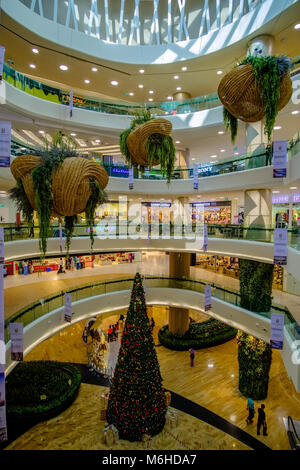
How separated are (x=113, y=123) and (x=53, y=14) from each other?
563 centimetres

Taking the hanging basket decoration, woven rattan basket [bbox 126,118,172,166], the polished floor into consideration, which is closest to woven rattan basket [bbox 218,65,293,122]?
the hanging basket decoration

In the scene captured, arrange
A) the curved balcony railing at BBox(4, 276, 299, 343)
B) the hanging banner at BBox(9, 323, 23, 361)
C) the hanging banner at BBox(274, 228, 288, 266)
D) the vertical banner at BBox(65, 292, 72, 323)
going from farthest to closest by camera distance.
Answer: the vertical banner at BBox(65, 292, 72, 323) < the curved balcony railing at BBox(4, 276, 299, 343) < the hanging banner at BBox(274, 228, 288, 266) < the hanging banner at BBox(9, 323, 23, 361)

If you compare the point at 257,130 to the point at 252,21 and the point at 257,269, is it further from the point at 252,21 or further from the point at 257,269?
the point at 257,269

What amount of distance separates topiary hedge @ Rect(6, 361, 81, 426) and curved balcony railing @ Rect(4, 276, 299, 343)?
253 centimetres

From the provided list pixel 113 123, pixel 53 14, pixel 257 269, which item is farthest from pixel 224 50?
pixel 257 269

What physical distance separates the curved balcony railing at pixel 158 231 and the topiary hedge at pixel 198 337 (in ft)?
18.7

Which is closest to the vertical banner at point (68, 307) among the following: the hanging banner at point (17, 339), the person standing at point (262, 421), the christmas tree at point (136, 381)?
the hanging banner at point (17, 339)

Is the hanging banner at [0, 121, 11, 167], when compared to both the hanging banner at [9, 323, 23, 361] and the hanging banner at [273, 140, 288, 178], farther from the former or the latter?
the hanging banner at [273, 140, 288, 178]

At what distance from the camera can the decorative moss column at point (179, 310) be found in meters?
14.9

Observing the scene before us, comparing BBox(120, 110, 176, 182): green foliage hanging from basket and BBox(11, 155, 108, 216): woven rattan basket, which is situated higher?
BBox(120, 110, 176, 182): green foliage hanging from basket

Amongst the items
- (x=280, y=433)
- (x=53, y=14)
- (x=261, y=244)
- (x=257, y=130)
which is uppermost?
(x=53, y=14)

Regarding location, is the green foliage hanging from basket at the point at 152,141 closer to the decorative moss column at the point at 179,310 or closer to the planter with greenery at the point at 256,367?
the planter with greenery at the point at 256,367

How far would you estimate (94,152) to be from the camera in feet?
61.4

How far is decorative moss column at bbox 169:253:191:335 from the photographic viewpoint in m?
14.9
